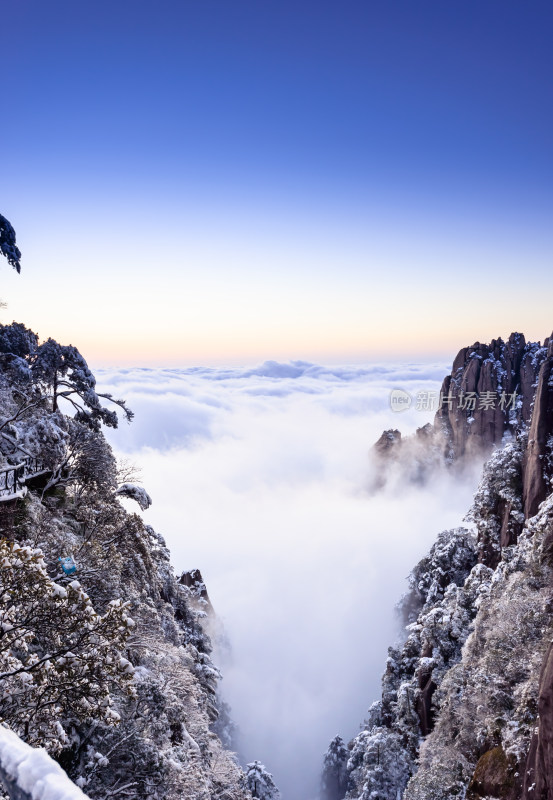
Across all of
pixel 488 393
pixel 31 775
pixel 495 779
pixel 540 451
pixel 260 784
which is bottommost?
pixel 260 784

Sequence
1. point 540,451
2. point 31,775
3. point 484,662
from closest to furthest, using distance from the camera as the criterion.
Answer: point 31,775 < point 484,662 < point 540,451

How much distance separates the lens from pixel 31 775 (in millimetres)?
3215

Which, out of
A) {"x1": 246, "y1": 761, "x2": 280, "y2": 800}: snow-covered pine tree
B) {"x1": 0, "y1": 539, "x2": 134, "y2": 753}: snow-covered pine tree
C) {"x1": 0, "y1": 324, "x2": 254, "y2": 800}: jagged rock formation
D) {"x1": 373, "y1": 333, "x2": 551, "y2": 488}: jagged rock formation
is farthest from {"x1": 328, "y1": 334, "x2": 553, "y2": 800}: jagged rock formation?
{"x1": 373, "y1": 333, "x2": 551, "y2": 488}: jagged rock formation

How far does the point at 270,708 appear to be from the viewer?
86.1 m

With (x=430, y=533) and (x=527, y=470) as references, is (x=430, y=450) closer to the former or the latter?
(x=430, y=533)

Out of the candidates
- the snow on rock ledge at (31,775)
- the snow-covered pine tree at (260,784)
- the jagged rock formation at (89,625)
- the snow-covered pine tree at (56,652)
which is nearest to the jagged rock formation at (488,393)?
the snow-covered pine tree at (260,784)

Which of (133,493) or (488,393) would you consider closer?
(133,493)

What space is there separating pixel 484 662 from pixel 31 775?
25642 mm

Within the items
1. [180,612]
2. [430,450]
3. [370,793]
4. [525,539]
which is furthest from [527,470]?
[430,450]

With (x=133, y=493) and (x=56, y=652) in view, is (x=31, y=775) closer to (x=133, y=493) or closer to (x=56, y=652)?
(x=56, y=652)

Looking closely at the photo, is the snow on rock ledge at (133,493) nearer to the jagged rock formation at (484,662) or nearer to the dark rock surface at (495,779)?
the dark rock surface at (495,779)

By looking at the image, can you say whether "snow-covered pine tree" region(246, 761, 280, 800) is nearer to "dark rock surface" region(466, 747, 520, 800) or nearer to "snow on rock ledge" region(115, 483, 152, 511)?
"dark rock surface" region(466, 747, 520, 800)

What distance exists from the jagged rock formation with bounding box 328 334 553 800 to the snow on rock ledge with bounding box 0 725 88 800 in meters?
14.0

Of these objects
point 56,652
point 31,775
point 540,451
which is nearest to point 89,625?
point 56,652
